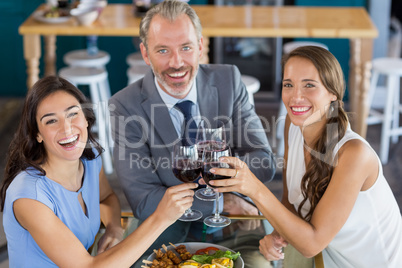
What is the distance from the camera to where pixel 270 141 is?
439 centimetres

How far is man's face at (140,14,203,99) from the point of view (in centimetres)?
222

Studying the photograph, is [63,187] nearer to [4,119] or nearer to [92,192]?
[92,192]

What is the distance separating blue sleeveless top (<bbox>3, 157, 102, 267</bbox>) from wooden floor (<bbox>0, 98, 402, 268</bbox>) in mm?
1320

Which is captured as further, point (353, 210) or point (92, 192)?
point (92, 192)

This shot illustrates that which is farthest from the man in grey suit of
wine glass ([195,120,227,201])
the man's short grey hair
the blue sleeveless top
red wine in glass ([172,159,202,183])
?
red wine in glass ([172,159,202,183])

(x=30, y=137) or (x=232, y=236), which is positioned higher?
(x=30, y=137)

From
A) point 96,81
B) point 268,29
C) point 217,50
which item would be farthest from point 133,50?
point 268,29

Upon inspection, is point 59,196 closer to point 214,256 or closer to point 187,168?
point 187,168

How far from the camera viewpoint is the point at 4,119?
4859 mm

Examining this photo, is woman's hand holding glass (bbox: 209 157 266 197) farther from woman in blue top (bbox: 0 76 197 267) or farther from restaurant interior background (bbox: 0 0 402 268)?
restaurant interior background (bbox: 0 0 402 268)

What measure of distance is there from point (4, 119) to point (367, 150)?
12.6ft

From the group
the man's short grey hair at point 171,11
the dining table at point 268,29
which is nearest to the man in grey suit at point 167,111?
the man's short grey hair at point 171,11

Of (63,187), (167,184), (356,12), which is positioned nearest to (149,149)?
(167,184)

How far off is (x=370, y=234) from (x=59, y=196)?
1.05 meters
